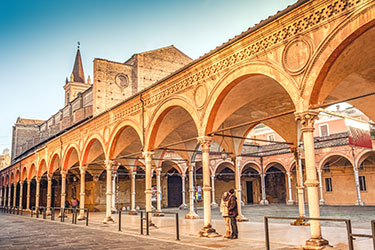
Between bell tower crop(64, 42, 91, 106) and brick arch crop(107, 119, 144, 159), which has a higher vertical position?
bell tower crop(64, 42, 91, 106)

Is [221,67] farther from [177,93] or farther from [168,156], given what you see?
[168,156]

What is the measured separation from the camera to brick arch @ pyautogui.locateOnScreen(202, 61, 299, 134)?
7.85m

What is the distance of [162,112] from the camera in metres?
12.2

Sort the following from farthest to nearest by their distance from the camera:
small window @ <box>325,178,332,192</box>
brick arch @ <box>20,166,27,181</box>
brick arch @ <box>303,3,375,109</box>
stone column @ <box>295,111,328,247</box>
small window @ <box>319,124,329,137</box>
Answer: small window @ <box>319,124,329,137</box> → brick arch @ <box>20,166,27,181</box> → small window @ <box>325,178,332,192</box> → stone column @ <box>295,111,328,247</box> → brick arch @ <box>303,3,375,109</box>

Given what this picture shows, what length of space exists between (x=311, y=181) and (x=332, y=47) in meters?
2.77

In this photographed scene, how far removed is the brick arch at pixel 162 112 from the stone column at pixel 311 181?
383 cm

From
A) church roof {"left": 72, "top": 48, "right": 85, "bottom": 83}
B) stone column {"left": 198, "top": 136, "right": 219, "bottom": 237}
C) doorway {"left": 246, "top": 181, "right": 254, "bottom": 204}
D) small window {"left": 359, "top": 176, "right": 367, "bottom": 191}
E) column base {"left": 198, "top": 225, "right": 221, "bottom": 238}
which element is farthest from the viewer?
church roof {"left": 72, "top": 48, "right": 85, "bottom": 83}

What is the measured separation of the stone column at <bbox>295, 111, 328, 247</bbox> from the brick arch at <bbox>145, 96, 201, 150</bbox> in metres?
3.83

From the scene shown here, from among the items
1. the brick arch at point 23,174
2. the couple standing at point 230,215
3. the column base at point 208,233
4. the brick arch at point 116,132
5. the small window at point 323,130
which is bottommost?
the column base at point 208,233

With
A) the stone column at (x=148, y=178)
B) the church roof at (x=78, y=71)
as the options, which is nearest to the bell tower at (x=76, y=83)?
the church roof at (x=78, y=71)

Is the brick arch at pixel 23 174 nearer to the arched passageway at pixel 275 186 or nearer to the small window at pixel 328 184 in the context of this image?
the arched passageway at pixel 275 186

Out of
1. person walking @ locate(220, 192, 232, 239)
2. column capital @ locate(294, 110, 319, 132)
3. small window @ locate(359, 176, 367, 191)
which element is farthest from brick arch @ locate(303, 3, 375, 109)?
small window @ locate(359, 176, 367, 191)

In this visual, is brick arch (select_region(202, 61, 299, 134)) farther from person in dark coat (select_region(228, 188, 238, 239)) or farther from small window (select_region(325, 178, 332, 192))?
small window (select_region(325, 178, 332, 192))

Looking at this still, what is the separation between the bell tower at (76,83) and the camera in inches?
2144
